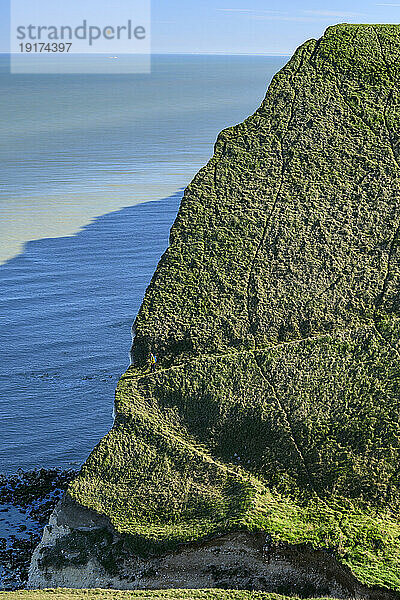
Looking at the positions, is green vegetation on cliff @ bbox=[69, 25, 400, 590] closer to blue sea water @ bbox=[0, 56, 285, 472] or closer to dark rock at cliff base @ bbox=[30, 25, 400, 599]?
dark rock at cliff base @ bbox=[30, 25, 400, 599]

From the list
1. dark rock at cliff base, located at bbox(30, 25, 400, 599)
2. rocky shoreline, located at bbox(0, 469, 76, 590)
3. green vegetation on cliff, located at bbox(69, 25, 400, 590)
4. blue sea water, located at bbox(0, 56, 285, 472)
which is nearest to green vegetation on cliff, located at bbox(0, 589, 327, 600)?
dark rock at cliff base, located at bbox(30, 25, 400, 599)

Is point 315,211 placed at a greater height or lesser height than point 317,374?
greater

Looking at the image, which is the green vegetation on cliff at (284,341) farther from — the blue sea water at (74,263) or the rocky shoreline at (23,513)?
the blue sea water at (74,263)

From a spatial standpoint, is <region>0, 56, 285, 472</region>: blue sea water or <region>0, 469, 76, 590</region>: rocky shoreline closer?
<region>0, 469, 76, 590</region>: rocky shoreline

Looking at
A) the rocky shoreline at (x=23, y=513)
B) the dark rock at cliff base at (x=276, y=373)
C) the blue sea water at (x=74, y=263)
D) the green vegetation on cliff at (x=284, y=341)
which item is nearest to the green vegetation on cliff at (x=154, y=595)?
the dark rock at cliff base at (x=276, y=373)

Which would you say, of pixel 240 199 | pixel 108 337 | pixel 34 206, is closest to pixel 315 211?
pixel 240 199

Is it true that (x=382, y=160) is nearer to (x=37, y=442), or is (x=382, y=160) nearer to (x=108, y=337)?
(x=37, y=442)

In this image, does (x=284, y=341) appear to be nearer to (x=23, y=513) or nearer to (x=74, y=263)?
(x=23, y=513)
